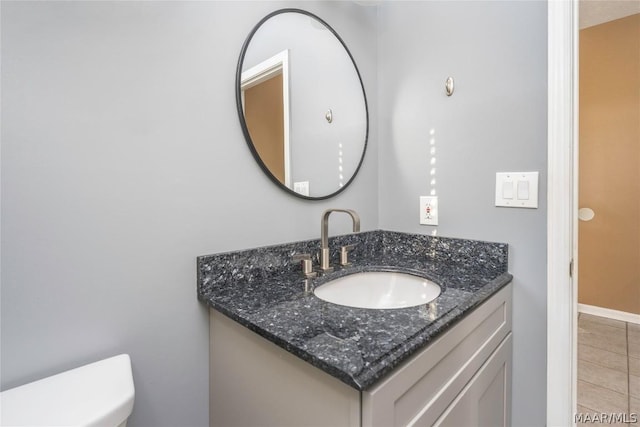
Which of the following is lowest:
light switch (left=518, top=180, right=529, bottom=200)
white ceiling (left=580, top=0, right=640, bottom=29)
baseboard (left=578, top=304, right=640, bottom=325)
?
baseboard (left=578, top=304, right=640, bottom=325)

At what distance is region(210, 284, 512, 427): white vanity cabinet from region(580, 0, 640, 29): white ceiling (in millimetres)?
2586

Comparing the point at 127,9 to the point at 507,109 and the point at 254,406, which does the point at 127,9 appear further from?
the point at 507,109

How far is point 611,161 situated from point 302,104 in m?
2.72

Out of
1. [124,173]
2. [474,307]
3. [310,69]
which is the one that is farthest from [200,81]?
[474,307]

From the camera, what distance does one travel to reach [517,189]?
109 centimetres

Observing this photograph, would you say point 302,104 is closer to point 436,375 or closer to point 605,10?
point 436,375

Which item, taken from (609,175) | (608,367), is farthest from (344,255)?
(609,175)

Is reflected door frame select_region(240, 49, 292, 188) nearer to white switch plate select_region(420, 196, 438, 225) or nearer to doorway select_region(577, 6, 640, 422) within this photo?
white switch plate select_region(420, 196, 438, 225)

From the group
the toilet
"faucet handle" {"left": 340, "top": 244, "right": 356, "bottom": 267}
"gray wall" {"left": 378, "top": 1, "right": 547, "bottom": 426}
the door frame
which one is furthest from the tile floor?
the toilet

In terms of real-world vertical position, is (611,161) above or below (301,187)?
above

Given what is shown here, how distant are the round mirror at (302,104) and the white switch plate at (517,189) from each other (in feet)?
1.87

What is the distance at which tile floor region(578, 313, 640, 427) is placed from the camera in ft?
4.99

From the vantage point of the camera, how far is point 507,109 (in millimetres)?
1112

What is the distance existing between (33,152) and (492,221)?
1.37m
